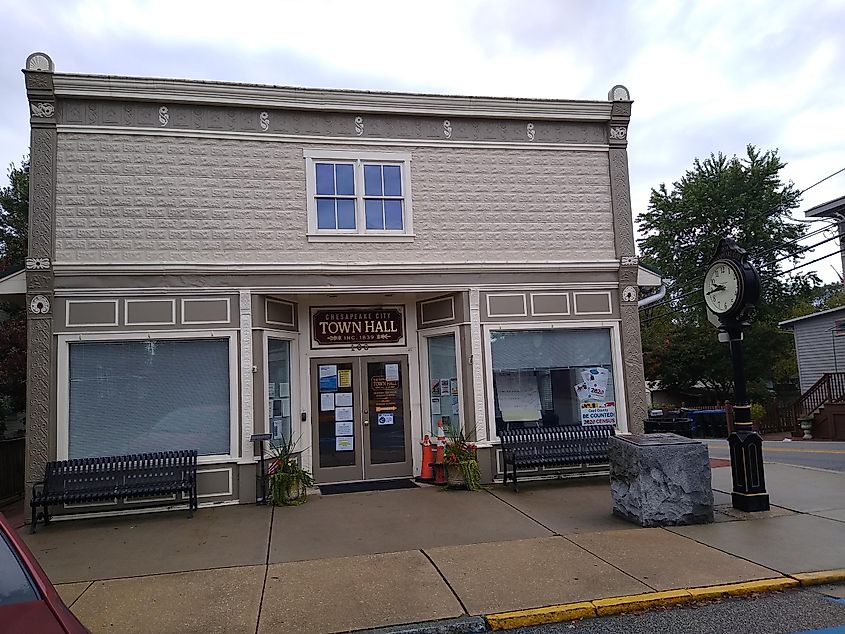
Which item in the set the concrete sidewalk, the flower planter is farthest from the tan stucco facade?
the concrete sidewalk

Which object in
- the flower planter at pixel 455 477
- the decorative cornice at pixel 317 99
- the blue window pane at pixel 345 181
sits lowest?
the flower planter at pixel 455 477

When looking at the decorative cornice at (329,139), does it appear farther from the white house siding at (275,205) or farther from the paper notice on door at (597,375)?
the paper notice on door at (597,375)

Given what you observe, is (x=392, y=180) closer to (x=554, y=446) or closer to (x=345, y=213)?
(x=345, y=213)

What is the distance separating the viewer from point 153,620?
16.9ft

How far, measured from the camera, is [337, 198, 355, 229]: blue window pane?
1036cm

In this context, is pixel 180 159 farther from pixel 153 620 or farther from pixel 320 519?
pixel 153 620

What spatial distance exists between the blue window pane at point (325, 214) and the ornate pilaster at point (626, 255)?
5027 millimetres

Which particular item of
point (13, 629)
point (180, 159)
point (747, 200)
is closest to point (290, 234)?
point (180, 159)

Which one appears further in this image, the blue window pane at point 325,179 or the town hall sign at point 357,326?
the town hall sign at point 357,326

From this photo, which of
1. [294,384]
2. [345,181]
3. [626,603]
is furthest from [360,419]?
[626,603]

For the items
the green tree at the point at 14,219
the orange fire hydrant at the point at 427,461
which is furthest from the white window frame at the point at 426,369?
the green tree at the point at 14,219

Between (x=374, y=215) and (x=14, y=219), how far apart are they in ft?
37.4

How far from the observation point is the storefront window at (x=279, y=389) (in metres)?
10.2

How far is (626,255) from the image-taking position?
36.4 feet
